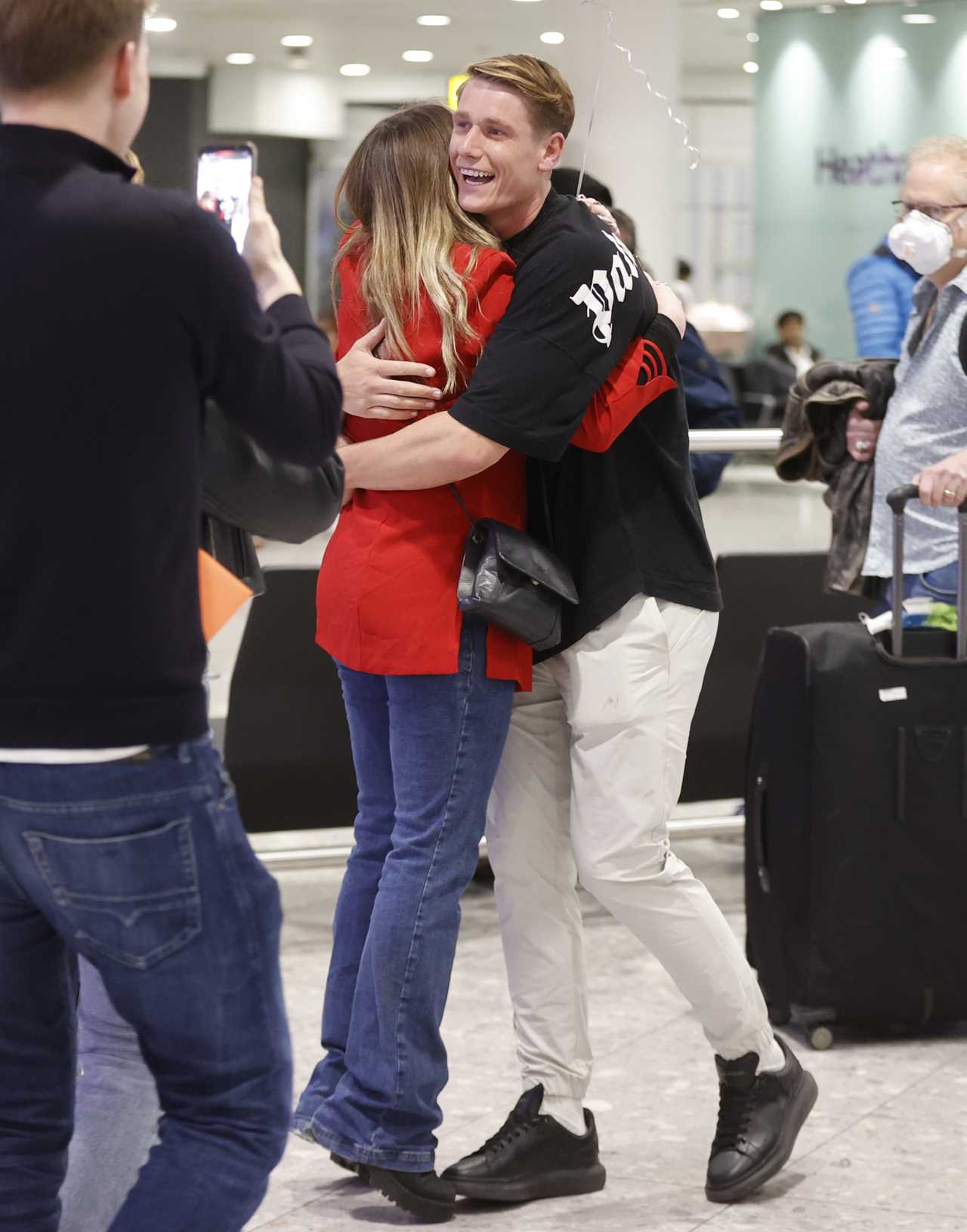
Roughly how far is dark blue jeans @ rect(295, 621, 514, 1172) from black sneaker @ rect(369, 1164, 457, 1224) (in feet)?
Result: 0.05

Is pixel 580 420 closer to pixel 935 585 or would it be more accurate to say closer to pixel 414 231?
pixel 414 231

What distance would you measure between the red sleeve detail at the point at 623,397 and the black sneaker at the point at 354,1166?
1075mm

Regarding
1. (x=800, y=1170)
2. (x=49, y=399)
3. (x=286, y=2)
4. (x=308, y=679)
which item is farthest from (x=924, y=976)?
(x=286, y=2)

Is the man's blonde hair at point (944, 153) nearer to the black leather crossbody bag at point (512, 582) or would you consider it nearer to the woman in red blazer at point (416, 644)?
the woman in red blazer at point (416, 644)

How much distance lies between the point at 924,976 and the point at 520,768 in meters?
1.05

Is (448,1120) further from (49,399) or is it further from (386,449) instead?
(49,399)

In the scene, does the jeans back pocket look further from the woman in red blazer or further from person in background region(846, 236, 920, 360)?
person in background region(846, 236, 920, 360)

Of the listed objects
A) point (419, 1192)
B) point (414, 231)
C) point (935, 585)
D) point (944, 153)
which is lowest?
point (419, 1192)

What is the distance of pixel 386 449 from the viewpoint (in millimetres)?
2471

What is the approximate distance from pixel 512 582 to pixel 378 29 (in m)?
18.0

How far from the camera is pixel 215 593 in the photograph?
1.73 m

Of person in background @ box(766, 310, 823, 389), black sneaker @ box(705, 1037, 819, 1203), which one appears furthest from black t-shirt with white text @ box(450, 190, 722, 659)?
person in background @ box(766, 310, 823, 389)

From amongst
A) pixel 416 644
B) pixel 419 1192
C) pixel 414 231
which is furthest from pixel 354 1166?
pixel 414 231

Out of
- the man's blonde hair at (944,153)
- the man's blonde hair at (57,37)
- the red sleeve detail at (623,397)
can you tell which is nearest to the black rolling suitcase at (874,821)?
the man's blonde hair at (944,153)
